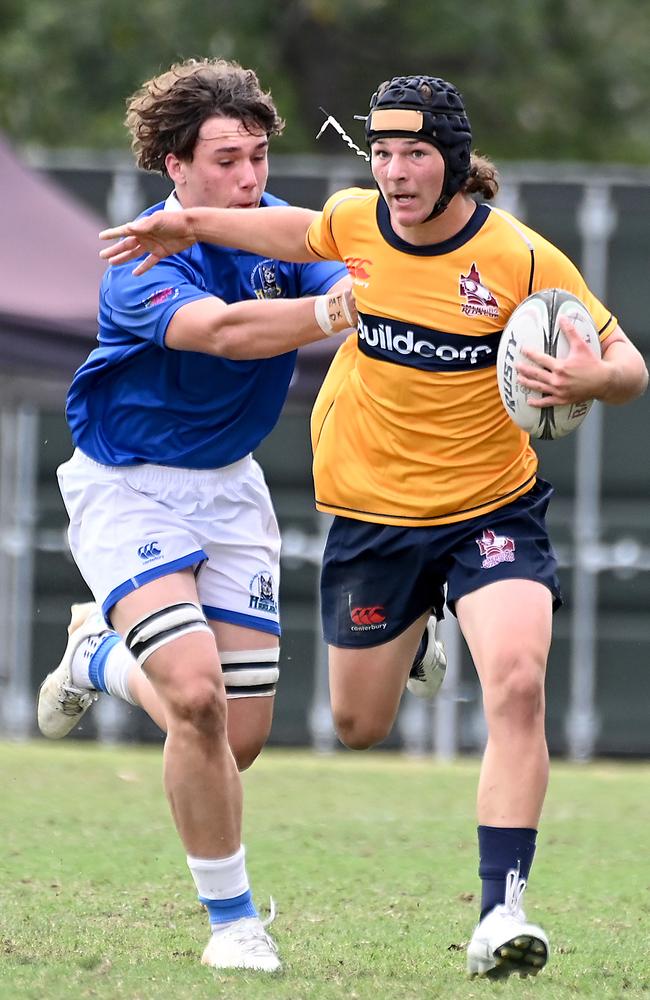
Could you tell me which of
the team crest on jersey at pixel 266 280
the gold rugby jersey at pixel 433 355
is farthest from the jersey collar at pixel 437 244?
the team crest on jersey at pixel 266 280

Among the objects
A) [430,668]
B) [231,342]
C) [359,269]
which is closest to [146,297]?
[231,342]

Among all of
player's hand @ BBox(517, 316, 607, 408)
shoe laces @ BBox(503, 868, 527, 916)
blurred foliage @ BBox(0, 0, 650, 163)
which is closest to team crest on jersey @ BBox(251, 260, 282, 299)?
Answer: player's hand @ BBox(517, 316, 607, 408)

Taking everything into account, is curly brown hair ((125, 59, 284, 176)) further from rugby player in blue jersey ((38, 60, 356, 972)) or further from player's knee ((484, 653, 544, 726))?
player's knee ((484, 653, 544, 726))

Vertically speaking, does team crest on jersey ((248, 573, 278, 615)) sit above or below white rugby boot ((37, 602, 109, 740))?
above

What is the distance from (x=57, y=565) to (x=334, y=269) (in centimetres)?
682

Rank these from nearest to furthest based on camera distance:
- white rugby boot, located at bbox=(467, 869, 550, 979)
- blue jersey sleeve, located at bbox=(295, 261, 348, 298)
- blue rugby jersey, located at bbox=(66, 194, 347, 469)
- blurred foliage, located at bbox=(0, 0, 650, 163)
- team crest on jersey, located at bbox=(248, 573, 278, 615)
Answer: white rugby boot, located at bbox=(467, 869, 550, 979) < blue rugby jersey, located at bbox=(66, 194, 347, 469) < team crest on jersey, located at bbox=(248, 573, 278, 615) < blue jersey sleeve, located at bbox=(295, 261, 348, 298) < blurred foliage, located at bbox=(0, 0, 650, 163)

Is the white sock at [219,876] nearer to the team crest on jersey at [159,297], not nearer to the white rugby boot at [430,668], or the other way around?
the white rugby boot at [430,668]

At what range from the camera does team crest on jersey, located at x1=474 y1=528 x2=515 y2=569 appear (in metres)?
5.05

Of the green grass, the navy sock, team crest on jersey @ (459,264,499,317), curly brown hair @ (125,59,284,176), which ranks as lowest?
the green grass

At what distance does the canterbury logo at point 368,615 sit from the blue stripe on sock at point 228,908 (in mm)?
984

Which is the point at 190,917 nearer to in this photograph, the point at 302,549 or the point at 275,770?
the point at 275,770

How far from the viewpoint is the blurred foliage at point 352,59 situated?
20938 millimetres

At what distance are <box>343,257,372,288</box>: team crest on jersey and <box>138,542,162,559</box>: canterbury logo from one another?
3.07ft

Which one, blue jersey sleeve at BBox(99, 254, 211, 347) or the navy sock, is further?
blue jersey sleeve at BBox(99, 254, 211, 347)
